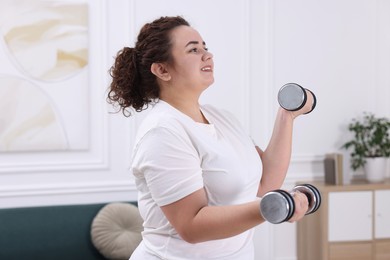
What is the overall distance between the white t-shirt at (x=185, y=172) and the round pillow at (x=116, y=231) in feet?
5.68

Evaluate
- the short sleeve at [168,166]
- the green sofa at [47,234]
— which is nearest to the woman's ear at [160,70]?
the short sleeve at [168,166]

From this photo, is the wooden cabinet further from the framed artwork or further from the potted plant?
the framed artwork

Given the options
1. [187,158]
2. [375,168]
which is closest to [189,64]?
[187,158]

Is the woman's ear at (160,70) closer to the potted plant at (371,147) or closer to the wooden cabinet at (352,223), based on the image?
the wooden cabinet at (352,223)

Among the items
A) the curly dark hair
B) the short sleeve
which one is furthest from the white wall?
the short sleeve

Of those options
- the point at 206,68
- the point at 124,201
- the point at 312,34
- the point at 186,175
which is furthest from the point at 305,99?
the point at 312,34

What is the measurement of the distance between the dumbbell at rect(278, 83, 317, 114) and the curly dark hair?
0.35 metres

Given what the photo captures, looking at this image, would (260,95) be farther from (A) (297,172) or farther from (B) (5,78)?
(B) (5,78)

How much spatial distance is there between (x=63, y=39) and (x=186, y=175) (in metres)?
2.41

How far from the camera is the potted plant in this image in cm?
378

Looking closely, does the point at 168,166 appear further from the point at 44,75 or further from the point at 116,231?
the point at 44,75

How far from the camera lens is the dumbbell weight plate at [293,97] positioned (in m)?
1.52

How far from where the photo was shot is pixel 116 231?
323 centimetres

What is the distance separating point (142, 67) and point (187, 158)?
0.35 meters
